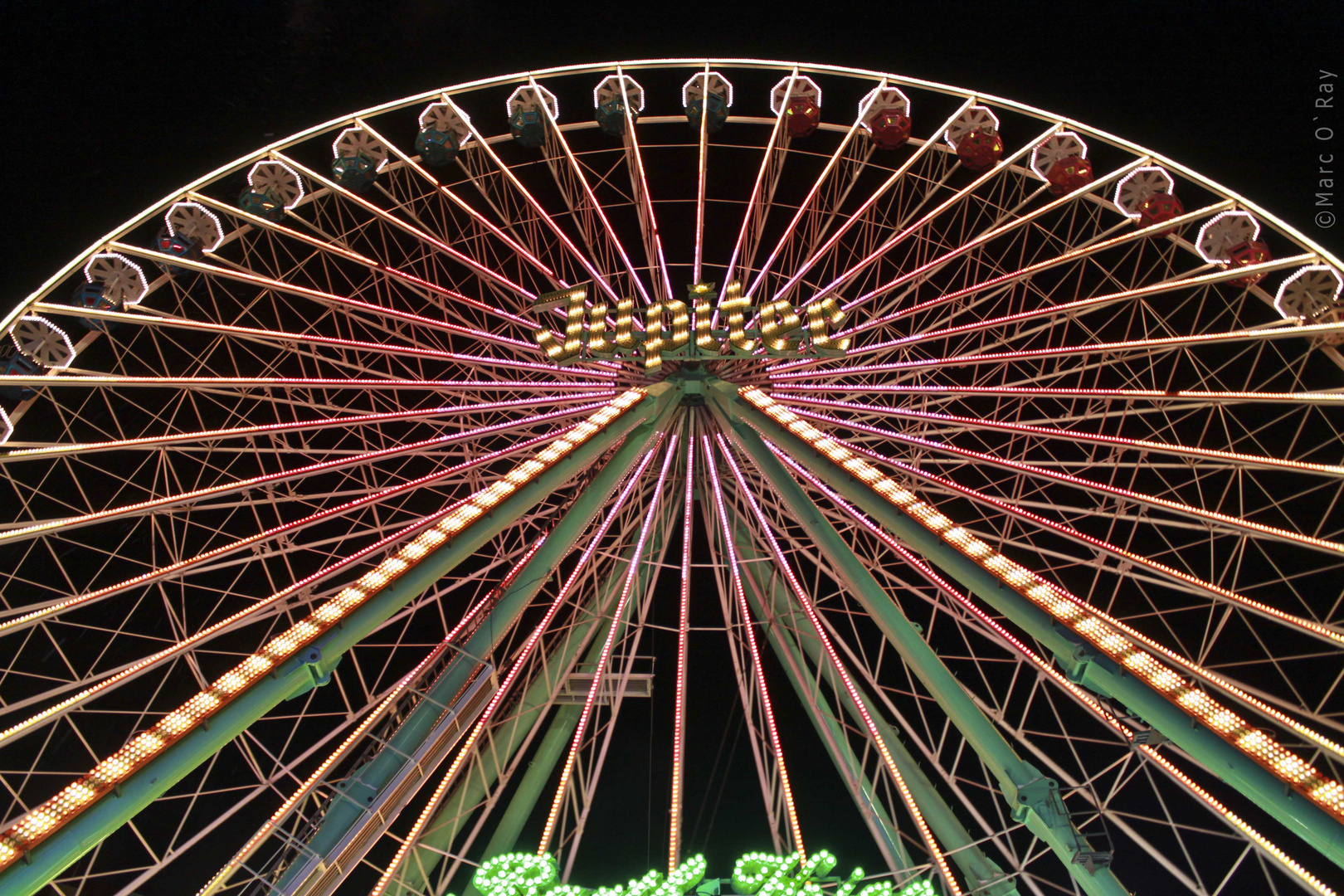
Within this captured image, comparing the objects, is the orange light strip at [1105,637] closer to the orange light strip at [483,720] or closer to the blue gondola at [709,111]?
the orange light strip at [483,720]

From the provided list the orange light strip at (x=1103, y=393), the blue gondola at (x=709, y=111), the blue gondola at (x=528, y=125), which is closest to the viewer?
the orange light strip at (x=1103, y=393)

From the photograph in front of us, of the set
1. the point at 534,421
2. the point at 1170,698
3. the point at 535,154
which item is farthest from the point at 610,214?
the point at 1170,698

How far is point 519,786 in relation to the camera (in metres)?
15.2

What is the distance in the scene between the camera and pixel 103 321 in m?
16.9

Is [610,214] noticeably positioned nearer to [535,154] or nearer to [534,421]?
[535,154]

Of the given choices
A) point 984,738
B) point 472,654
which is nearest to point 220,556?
point 472,654

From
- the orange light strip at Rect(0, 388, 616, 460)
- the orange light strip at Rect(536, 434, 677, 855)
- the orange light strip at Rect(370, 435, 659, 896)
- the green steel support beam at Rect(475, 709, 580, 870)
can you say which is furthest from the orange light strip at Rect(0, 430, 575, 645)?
the green steel support beam at Rect(475, 709, 580, 870)

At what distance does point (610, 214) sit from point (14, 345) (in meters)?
19.5

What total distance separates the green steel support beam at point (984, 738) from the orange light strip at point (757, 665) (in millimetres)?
1857

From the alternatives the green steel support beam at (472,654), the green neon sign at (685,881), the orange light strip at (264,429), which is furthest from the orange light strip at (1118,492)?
the green neon sign at (685,881)

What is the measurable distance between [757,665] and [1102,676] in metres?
5.51

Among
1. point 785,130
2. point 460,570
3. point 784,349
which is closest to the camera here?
point 784,349

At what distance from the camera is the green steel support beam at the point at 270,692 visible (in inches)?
317

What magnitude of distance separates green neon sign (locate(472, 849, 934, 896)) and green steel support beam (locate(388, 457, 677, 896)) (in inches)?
62.6
